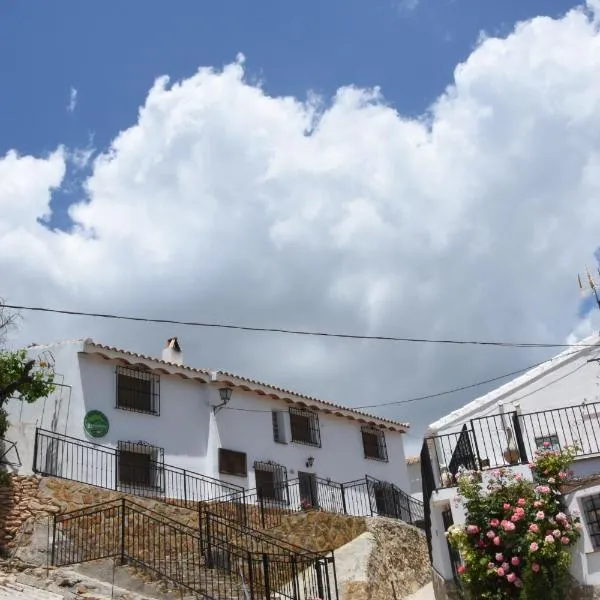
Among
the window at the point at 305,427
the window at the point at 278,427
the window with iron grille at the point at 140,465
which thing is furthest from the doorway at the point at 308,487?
the window with iron grille at the point at 140,465

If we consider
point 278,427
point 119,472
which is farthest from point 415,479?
point 119,472

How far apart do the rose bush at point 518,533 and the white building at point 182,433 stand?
364 inches

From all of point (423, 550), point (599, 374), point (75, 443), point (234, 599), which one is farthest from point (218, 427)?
point (599, 374)

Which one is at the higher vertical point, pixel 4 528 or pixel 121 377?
pixel 121 377

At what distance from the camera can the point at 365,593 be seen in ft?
52.3

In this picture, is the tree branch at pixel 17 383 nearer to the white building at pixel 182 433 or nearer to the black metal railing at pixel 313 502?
the white building at pixel 182 433

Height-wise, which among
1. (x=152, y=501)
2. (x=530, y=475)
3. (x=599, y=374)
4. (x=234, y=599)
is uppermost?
(x=599, y=374)

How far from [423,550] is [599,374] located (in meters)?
6.72

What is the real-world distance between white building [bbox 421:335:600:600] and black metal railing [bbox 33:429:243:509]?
6.05 m

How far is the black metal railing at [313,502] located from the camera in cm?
1823

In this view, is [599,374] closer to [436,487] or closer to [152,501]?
[436,487]

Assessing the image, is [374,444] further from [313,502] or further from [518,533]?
[518,533]

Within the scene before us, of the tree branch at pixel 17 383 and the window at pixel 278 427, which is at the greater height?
the window at pixel 278 427

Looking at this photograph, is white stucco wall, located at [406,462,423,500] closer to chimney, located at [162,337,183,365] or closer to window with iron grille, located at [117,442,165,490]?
chimney, located at [162,337,183,365]
